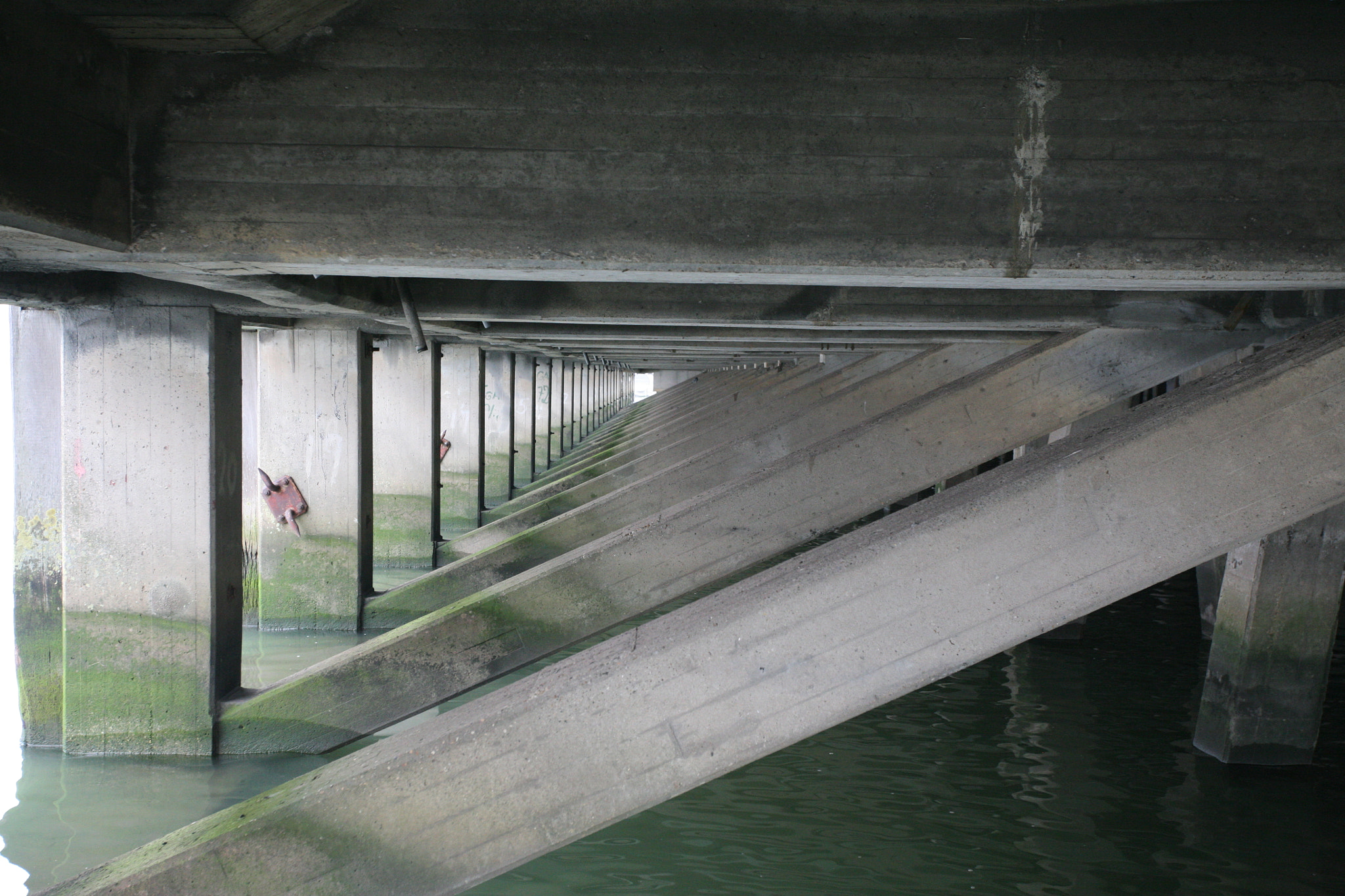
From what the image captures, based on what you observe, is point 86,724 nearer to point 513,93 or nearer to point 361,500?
point 361,500

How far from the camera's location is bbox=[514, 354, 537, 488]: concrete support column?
1798 cm

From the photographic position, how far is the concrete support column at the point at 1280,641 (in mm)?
5148

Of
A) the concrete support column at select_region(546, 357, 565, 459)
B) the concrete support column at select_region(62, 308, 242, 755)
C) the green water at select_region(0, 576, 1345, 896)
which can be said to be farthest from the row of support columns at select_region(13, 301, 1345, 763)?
the concrete support column at select_region(546, 357, 565, 459)

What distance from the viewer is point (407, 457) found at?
35.1ft

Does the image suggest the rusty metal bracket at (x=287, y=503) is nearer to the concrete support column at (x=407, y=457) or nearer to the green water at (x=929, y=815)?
the concrete support column at (x=407, y=457)

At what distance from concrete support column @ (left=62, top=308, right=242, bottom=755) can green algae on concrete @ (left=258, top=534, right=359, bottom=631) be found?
2891 mm

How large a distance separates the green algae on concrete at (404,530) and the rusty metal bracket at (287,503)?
240 cm

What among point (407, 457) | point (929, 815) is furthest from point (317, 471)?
point (929, 815)

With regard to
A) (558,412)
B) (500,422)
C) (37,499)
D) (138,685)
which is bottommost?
(138,685)

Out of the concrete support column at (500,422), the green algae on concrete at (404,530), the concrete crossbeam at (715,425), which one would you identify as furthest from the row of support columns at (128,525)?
the concrete support column at (500,422)

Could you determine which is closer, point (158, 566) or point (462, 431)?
point (158, 566)

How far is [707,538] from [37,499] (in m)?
3.63

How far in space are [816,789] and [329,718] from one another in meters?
2.42

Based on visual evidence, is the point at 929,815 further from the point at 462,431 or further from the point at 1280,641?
the point at 462,431
